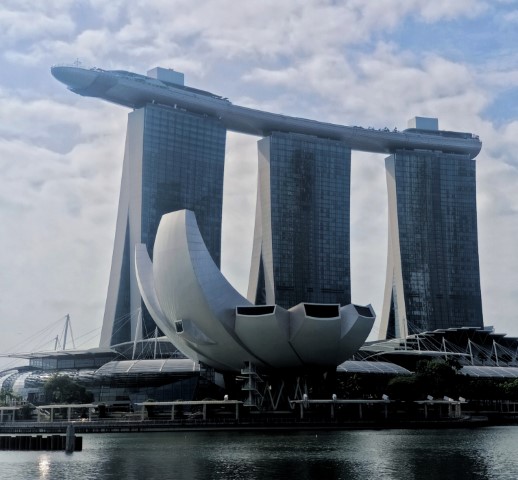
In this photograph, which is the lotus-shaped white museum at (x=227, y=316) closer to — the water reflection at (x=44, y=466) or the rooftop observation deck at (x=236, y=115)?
the water reflection at (x=44, y=466)

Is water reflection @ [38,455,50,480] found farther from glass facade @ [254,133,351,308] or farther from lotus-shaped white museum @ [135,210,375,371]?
glass facade @ [254,133,351,308]

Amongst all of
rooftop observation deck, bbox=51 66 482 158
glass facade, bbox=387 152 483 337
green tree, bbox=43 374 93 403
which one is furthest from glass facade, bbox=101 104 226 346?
glass facade, bbox=387 152 483 337

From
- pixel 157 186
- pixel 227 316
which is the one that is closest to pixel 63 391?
pixel 227 316

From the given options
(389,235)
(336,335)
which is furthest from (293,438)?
(389,235)

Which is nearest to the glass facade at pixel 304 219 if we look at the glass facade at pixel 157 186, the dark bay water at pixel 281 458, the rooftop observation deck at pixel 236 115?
the rooftop observation deck at pixel 236 115

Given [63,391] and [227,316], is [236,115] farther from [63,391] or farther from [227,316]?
[227,316]

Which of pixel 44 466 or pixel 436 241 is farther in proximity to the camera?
pixel 436 241
